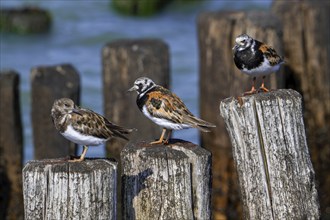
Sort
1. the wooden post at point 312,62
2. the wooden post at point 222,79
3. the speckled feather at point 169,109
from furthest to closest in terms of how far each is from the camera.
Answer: the wooden post at point 312,62
the wooden post at point 222,79
the speckled feather at point 169,109

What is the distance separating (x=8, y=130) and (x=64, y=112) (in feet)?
14.8

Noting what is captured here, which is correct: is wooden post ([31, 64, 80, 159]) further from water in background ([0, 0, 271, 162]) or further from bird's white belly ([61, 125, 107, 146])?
water in background ([0, 0, 271, 162])

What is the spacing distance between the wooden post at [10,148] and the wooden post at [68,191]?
5118 millimetres

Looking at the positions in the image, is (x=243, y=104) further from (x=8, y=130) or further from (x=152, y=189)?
(x=8, y=130)

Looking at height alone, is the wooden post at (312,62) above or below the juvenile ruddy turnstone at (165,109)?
above

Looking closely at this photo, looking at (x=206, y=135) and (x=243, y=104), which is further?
(x=206, y=135)

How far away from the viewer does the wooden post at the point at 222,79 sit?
12836 millimetres

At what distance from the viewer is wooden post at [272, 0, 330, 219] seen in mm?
13992

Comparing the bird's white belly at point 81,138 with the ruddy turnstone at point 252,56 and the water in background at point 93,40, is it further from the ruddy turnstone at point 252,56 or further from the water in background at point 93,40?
the water in background at point 93,40

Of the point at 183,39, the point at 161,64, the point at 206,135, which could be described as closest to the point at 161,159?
the point at 161,64

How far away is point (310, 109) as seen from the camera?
14.1 metres

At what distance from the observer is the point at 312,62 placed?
555 inches

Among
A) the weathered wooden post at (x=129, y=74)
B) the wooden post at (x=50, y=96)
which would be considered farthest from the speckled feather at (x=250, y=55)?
the wooden post at (x=50, y=96)

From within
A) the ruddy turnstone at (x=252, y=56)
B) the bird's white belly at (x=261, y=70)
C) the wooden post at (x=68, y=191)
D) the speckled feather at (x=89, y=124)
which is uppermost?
the ruddy turnstone at (x=252, y=56)
